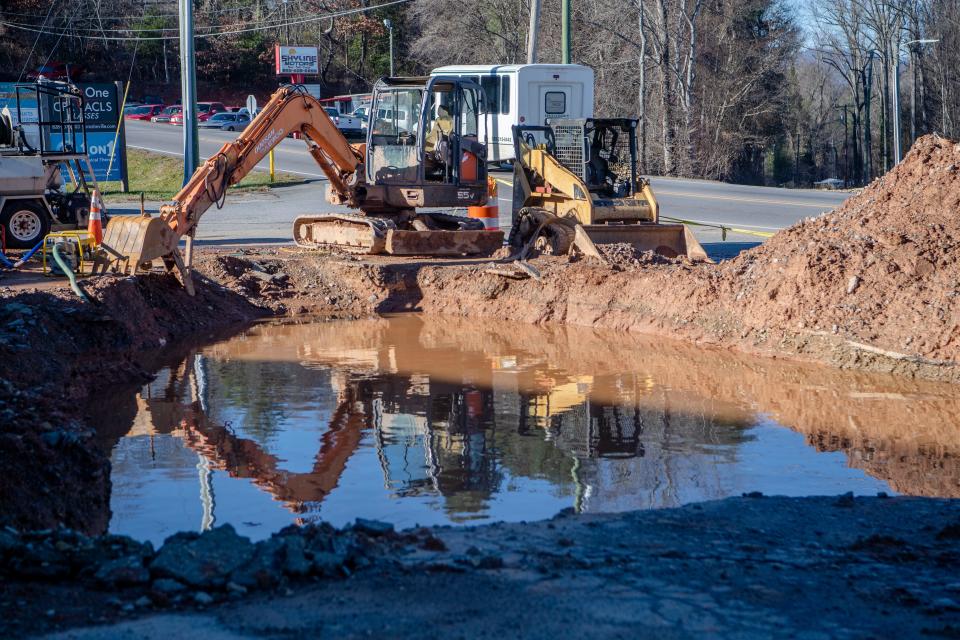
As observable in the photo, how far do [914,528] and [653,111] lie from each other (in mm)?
48841

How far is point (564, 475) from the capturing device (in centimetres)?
930

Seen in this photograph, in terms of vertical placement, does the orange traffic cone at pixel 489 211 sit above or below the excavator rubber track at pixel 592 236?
above

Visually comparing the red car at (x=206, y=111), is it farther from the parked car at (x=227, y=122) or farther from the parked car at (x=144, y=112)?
the parked car at (x=144, y=112)

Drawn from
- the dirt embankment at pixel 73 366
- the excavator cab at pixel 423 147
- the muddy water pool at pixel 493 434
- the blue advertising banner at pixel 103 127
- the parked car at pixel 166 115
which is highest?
the parked car at pixel 166 115

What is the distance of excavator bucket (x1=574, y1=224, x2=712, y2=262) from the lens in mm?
18875

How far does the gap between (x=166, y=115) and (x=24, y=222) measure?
4636 cm

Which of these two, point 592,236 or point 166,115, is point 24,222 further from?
point 166,115

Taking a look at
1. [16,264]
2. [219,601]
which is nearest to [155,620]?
[219,601]

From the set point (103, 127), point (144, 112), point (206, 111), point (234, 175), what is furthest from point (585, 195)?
point (144, 112)

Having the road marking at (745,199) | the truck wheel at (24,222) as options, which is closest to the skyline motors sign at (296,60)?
the road marking at (745,199)

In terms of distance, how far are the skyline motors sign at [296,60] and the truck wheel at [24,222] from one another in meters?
32.9

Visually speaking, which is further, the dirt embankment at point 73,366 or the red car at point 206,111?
the red car at point 206,111

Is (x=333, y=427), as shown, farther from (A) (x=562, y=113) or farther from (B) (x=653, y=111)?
(B) (x=653, y=111)

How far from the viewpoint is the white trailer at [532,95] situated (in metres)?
36.8
